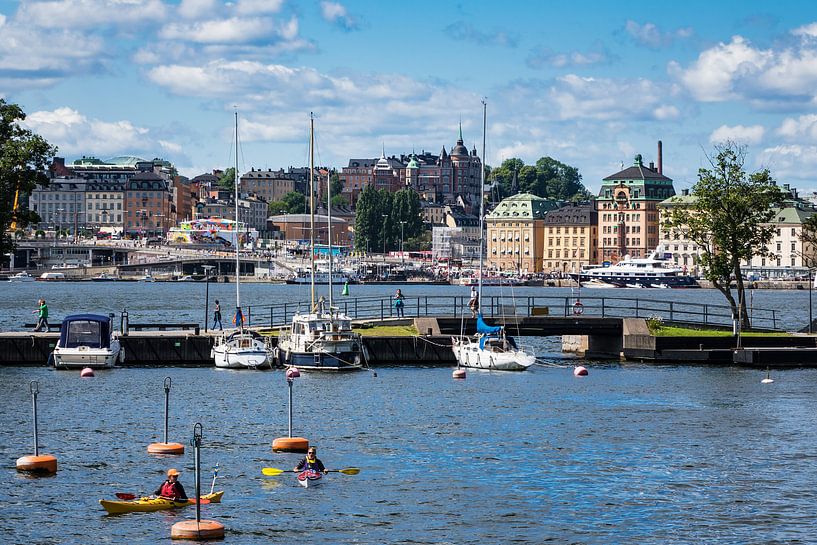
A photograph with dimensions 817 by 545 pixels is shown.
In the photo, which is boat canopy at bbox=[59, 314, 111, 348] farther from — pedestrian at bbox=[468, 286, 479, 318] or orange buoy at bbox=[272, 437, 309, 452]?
orange buoy at bbox=[272, 437, 309, 452]

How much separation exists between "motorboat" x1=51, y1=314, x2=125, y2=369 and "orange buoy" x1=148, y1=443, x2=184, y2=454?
25481 mm

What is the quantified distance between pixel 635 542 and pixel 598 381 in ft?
116

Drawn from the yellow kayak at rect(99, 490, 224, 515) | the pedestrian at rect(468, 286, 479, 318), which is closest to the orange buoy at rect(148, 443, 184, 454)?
the yellow kayak at rect(99, 490, 224, 515)

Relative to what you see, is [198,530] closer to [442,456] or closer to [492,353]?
[442,456]

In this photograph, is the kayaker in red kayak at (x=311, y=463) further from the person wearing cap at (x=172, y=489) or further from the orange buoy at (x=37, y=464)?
the orange buoy at (x=37, y=464)

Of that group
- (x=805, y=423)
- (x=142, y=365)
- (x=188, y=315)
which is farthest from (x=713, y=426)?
(x=188, y=315)

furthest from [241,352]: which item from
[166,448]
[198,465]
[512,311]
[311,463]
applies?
[198,465]

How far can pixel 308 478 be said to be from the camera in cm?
4472

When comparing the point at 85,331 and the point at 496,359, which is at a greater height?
the point at 85,331

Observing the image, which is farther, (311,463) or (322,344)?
(322,344)

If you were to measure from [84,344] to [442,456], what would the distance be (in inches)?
1197

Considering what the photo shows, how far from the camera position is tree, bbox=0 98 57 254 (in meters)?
86.9

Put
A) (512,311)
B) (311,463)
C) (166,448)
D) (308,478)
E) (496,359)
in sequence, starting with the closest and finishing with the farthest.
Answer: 1. (308,478)
2. (311,463)
3. (166,448)
4. (496,359)
5. (512,311)

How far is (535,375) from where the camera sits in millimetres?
76562
